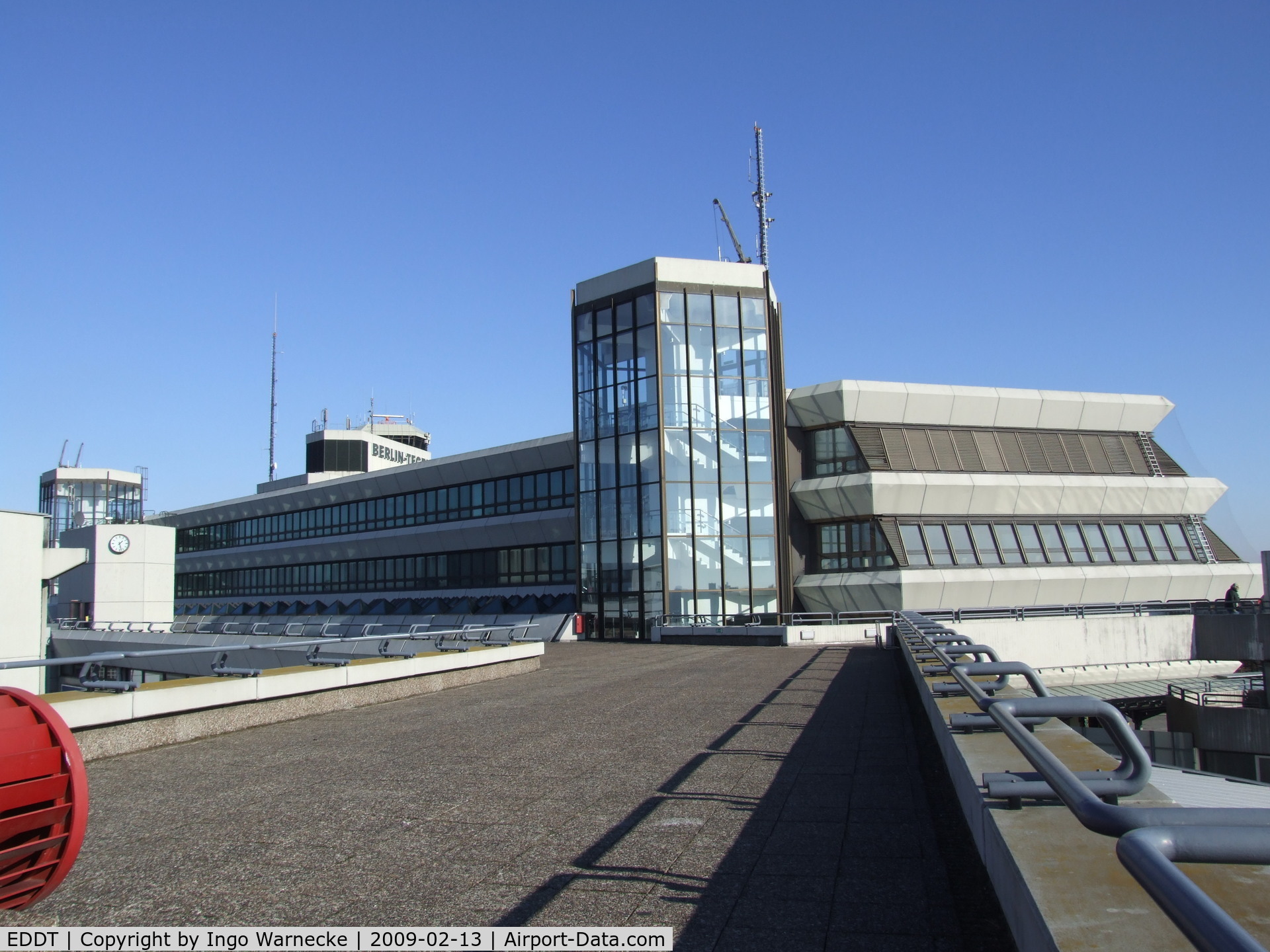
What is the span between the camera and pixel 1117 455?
40188 mm

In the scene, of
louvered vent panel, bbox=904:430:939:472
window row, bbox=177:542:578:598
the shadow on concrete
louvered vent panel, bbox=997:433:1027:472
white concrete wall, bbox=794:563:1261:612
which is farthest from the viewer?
window row, bbox=177:542:578:598

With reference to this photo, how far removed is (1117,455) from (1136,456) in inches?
37.2

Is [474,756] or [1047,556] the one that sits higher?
[1047,556]

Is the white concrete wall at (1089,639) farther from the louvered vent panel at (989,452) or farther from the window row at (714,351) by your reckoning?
the window row at (714,351)

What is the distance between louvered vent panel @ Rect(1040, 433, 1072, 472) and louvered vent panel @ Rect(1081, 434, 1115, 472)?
3.43ft

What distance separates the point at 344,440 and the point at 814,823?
233ft

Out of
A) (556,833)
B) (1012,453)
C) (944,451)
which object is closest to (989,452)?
(1012,453)

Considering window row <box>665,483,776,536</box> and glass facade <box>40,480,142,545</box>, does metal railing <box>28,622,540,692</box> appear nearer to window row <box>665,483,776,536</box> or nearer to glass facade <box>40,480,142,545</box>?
window row <box>665,483,776,536</box>

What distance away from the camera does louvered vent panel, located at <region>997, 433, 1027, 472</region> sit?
38531 millimetres

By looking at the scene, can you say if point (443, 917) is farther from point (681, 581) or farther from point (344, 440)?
point (344, 440)

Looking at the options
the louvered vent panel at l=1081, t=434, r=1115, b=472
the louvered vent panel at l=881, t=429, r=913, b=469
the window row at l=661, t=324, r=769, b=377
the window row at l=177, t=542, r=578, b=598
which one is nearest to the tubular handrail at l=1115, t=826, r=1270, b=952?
the window row at l=661, t=324, r=769, b=377

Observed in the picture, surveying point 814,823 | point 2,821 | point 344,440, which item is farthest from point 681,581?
point 344,440

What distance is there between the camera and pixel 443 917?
4.65 m

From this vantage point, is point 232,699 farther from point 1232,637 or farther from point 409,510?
point 409,510
